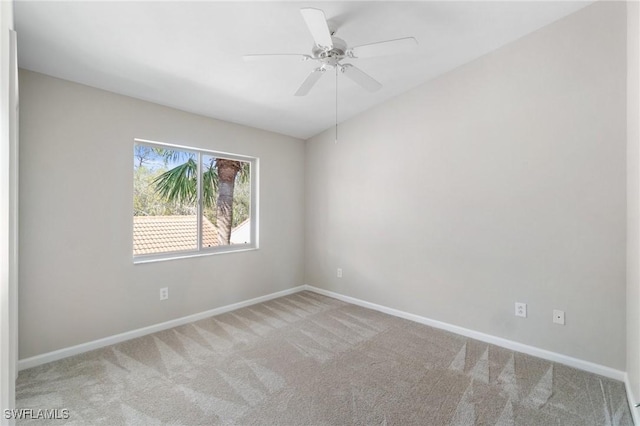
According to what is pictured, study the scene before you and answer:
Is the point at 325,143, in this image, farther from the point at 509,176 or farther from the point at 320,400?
the point at 320,400

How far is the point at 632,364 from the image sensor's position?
6.26ft

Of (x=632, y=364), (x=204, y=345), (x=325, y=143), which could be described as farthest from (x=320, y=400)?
(x=325, y=143)

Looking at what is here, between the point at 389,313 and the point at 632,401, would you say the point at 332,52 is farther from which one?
the point at 632,401

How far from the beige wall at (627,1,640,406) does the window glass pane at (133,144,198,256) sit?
370 centimetres

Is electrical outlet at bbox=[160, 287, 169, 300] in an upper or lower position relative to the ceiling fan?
lower

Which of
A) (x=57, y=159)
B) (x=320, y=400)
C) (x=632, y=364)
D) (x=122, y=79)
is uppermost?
(x=122, y=79)

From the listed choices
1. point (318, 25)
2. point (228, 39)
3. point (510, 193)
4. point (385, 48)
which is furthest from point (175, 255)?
point (510, 193)

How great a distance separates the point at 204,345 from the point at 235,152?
84.9 inches

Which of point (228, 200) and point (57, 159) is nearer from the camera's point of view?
point (57, 159)

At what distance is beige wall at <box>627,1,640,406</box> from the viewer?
176 centimetres

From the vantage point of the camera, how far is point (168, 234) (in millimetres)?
3168

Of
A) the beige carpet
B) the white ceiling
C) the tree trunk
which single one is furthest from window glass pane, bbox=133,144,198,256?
the beige carpet

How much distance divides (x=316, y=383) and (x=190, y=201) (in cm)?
232

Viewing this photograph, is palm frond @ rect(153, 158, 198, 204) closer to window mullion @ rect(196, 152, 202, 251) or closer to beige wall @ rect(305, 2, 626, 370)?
window mullion @ rect(196, 152, 202, 251)
